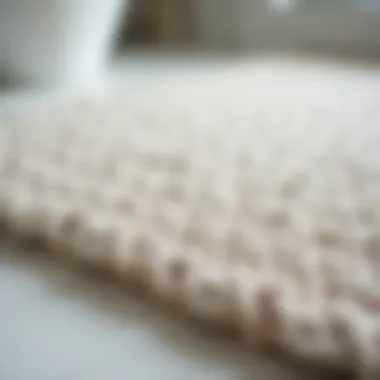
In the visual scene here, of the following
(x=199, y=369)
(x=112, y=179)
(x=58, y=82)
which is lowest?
(x=199, y=369)

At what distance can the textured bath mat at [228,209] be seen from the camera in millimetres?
315

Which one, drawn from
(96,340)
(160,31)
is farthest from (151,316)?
(160,31)

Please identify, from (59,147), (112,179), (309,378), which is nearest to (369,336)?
(309,378)

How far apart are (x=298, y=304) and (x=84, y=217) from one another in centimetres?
17

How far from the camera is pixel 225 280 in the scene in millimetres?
335

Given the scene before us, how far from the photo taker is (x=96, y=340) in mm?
318

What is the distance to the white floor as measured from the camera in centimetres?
29

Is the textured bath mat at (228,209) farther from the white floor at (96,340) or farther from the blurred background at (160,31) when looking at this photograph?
the blurred background at (160,31)

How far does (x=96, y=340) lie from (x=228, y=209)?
165mm

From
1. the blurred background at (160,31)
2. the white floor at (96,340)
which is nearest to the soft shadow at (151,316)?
the white floor at (96,340)

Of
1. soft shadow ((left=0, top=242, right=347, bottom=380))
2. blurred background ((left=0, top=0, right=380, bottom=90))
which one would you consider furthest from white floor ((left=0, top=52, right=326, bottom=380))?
blurred background ((left=0, top=0, right=380, bottom=90))

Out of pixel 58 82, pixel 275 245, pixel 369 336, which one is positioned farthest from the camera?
pixel 58 82

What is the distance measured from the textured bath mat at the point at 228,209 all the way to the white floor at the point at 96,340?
0.01 m

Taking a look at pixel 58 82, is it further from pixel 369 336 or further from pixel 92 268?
pixel 369 336
